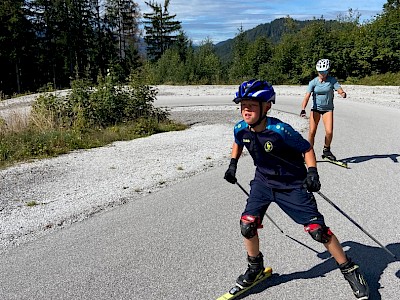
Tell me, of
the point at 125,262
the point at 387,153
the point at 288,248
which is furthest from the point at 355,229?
the point at 387,153

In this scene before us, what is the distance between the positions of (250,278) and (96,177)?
4681 mm

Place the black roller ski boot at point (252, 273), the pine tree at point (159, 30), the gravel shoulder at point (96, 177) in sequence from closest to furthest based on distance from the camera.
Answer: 1. the black roller ski boot at point (252, 273)
2. the gravel shoulder at point (96, 177)
3. the pine tree at point (159, 30)

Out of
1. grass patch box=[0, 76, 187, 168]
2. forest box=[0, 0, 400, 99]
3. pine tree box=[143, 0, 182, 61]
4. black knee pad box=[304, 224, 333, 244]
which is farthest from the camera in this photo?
pine tree box=[143, 0, 182, 61]

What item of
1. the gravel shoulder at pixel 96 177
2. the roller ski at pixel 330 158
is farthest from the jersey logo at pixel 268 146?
the roller ski at pixel 330 158

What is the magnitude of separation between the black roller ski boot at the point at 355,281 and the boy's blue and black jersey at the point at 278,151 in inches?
31.0

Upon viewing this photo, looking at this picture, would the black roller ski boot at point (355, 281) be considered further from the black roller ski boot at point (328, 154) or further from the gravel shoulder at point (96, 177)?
the black roller ski boot at point (328, 154)

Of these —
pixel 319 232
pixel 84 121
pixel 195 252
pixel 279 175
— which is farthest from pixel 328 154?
pixel 84 121

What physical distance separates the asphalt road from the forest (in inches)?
320

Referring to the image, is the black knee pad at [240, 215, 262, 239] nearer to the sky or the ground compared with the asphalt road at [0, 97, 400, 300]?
nearer to the sky

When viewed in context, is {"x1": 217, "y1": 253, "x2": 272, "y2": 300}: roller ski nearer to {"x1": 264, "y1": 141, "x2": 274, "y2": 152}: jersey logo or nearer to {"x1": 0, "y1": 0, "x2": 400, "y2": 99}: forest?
{"x1": 264, "y1": 141, "x2": 274, "y2": 152}: jersey logo

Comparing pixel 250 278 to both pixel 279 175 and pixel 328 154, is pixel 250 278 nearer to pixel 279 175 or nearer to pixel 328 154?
pixel 279 175

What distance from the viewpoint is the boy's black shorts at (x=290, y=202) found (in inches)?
135

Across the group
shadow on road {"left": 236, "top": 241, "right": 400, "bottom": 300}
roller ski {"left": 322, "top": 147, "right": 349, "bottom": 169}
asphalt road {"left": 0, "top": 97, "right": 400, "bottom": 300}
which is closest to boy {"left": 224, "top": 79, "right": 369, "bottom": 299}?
shadow on road {"left": 236, "top": 241, "right": 400, "bottom": 300}

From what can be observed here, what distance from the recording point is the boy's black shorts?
344 centimetres
